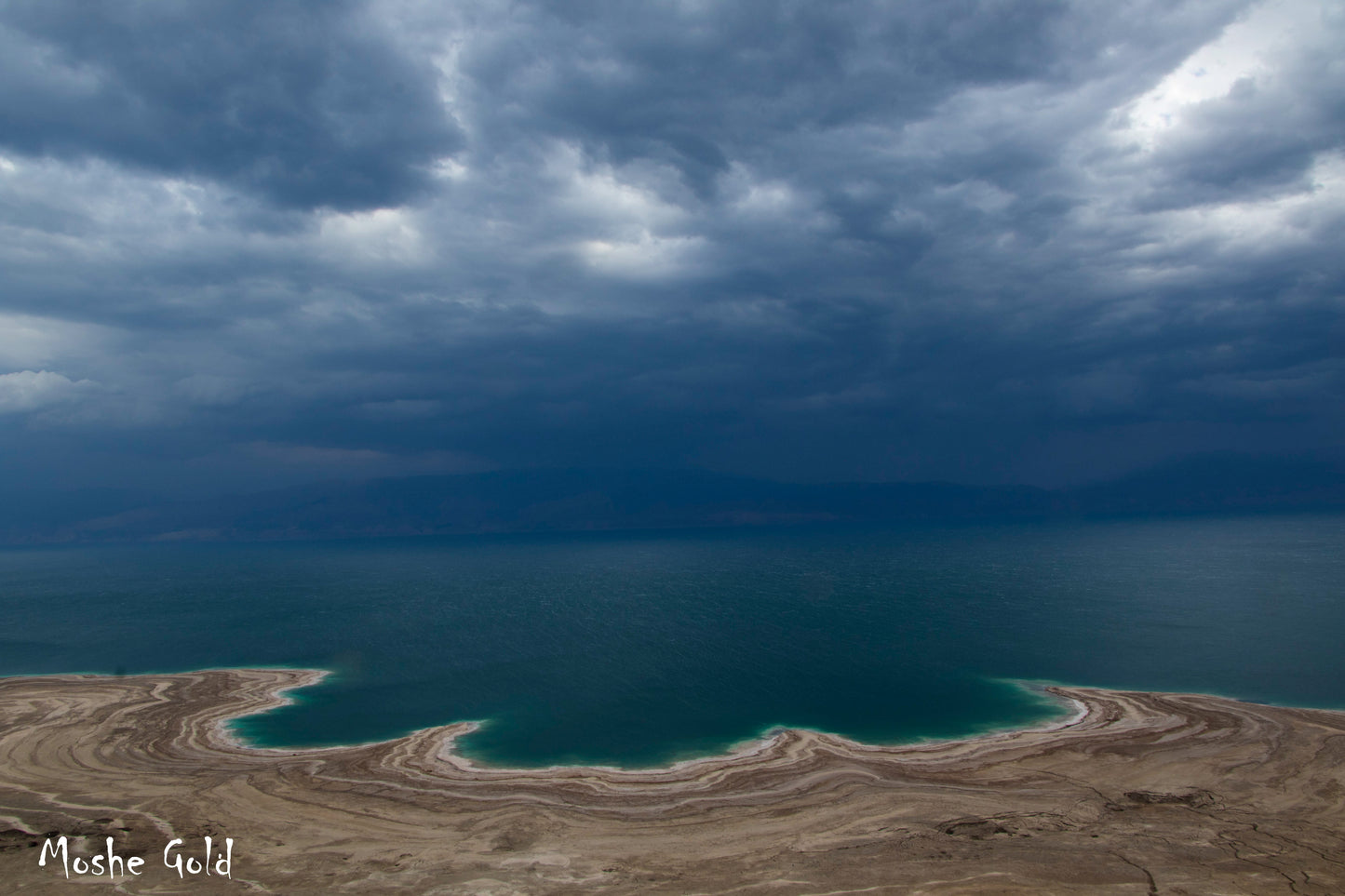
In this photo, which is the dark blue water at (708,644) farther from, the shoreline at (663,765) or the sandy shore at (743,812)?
the sandy shore at (743,812)

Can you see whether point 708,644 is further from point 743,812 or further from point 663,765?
point 743,812

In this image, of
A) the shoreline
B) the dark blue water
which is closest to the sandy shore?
the shoreline

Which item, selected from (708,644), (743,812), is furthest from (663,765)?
(708,644)

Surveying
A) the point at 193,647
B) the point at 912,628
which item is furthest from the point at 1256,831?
the point at 193,647

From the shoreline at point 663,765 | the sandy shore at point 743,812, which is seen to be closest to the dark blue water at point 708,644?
the shoreline at point 663,765

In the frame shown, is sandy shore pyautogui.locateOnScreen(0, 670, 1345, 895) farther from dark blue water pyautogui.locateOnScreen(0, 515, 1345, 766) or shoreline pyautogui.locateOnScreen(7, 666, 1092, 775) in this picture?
dark blue water pyautogui.locateOnScreen(0, 515, 1345, 766)
